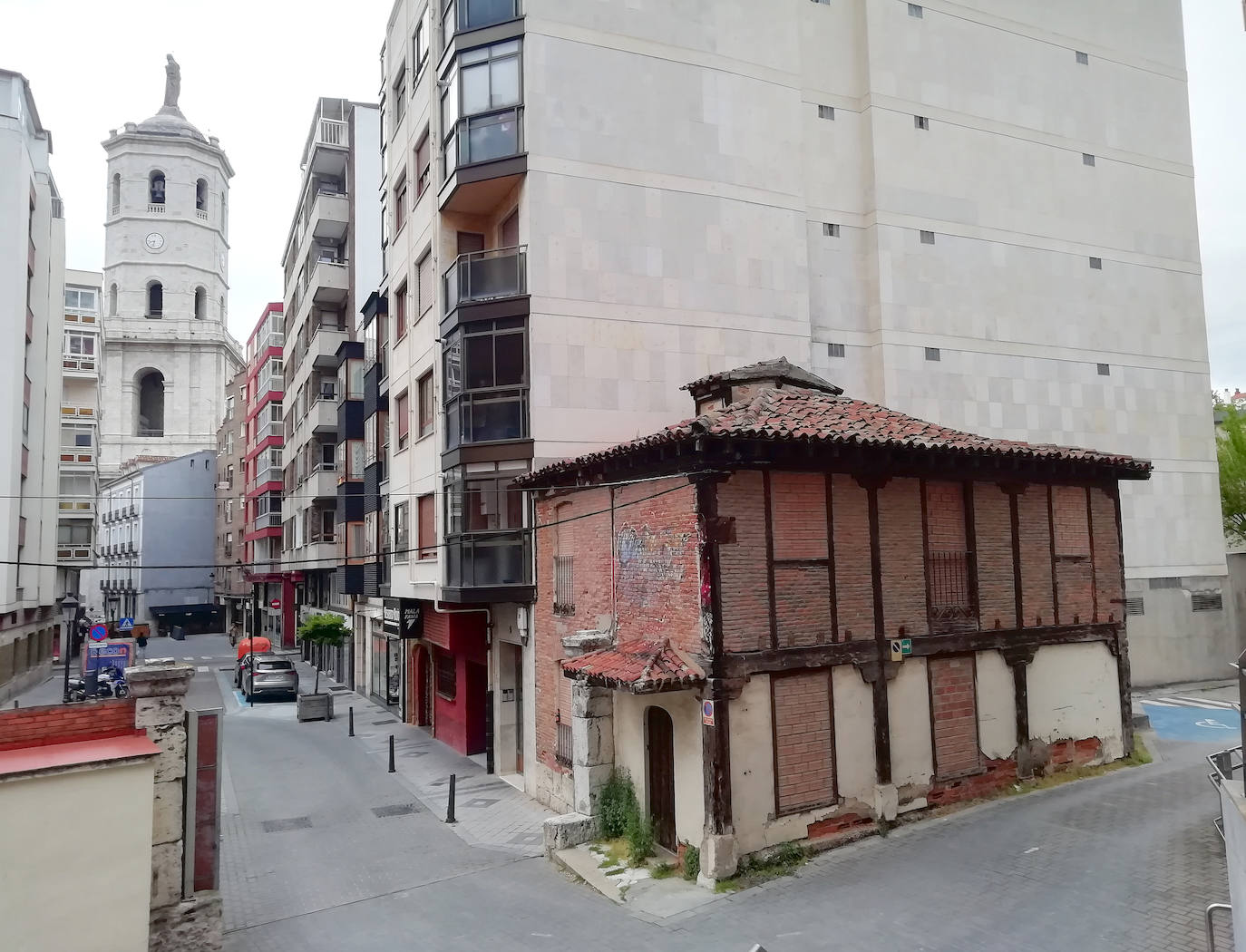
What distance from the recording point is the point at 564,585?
16.7 meters

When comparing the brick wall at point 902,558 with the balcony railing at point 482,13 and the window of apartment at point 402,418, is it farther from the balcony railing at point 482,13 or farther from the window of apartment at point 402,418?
the window of apartment at point 402,418

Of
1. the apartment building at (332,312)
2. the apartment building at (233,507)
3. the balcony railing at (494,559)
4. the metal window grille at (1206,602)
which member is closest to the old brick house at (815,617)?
the balcony railing at (494,559)

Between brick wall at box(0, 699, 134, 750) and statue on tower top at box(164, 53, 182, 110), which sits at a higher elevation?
statue on tower top at box(164, 53, 182, 110)

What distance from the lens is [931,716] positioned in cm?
1405

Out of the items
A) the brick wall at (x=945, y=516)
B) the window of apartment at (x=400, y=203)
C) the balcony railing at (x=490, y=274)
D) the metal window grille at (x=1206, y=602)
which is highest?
the window of apartment at (x=400, y=203)

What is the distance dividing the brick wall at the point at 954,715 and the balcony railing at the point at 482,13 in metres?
15.7

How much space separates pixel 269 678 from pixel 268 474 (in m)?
20.0

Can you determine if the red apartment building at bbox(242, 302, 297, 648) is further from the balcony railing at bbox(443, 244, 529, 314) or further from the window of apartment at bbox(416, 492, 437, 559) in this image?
the balcony railing at bbox(443, 244, 529, 314)

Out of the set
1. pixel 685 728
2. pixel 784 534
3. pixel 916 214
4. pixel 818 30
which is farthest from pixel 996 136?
pixel 685 728

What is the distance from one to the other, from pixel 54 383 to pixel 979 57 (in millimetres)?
41231

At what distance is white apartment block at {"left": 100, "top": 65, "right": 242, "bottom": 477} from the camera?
241 feet

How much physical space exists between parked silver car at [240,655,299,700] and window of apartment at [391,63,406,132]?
20.6m

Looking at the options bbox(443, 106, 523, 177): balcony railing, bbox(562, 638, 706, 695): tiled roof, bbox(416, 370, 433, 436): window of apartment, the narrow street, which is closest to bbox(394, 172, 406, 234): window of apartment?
bbox(416, 370, 433, 436): window of apartment

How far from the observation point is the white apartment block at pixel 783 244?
18297 mm
